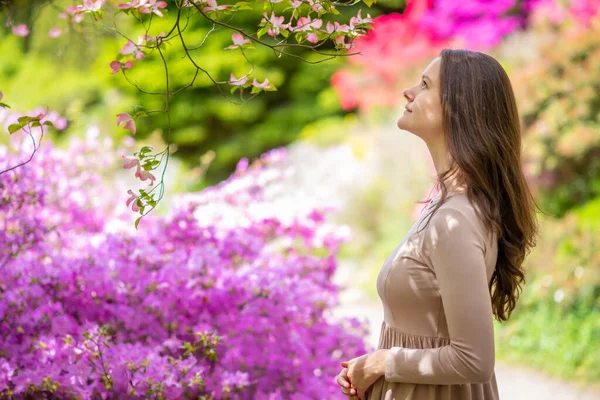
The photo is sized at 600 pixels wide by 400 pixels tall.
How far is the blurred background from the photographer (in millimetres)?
→ 4469

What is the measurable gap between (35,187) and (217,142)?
32.5ft

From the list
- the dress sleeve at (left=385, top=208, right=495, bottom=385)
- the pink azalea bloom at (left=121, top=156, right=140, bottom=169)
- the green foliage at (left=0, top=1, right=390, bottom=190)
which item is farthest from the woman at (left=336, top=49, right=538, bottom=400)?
the green foliage at (left=0, top=1, right=390, bottom=190)

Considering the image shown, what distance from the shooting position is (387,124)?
877cm

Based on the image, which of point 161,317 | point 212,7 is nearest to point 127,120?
point 212,7

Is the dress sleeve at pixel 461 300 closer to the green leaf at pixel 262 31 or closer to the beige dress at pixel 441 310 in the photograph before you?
the beige dress at pixel 441 310

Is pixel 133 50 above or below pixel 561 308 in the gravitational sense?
above

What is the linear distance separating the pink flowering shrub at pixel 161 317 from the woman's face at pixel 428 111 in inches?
37.3

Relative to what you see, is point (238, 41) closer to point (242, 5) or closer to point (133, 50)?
point (242, 5)

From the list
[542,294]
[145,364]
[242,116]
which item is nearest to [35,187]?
[145,364]

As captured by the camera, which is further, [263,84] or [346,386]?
[263,84]

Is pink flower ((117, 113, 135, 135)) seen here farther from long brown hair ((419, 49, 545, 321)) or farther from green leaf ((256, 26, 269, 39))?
long brown hair ((419, 49, 545, 321))

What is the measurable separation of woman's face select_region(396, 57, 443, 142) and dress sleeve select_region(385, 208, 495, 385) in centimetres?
21

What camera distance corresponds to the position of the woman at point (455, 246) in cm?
130

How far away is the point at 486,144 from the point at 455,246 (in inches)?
10.1
